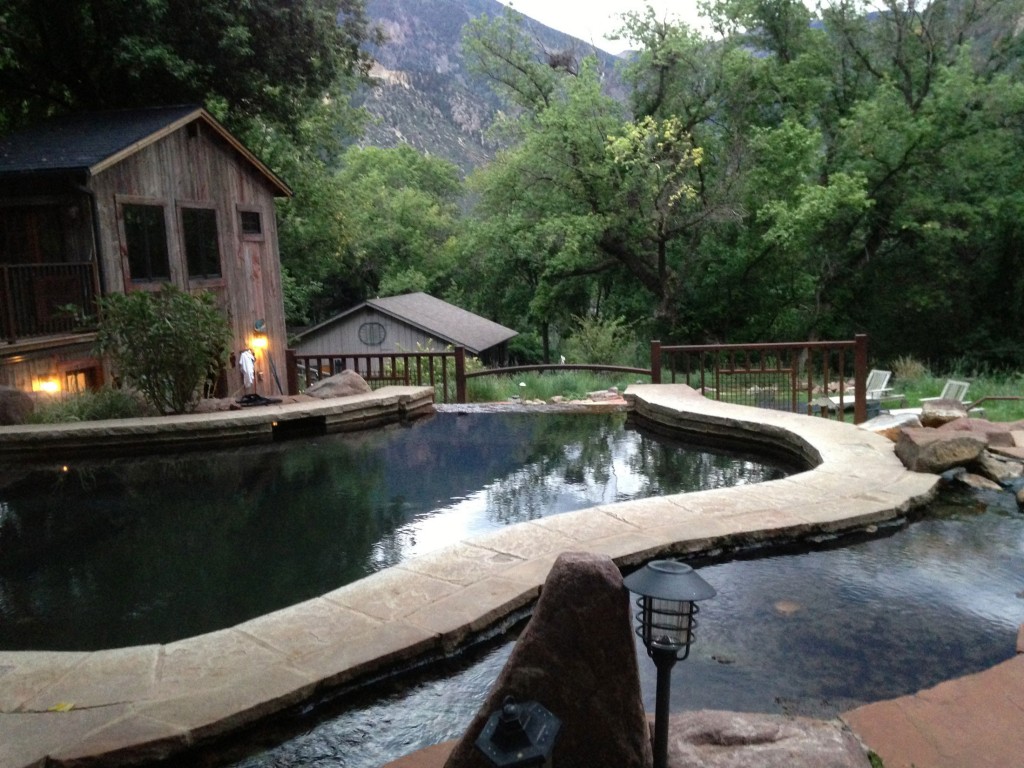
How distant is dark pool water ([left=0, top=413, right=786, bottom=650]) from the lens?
4.16 meters

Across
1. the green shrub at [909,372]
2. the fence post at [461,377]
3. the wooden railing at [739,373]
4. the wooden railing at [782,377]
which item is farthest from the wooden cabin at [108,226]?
the green shrub at [909,372]

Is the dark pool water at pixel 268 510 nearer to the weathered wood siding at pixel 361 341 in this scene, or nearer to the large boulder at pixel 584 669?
the large boulder at pixel 584 669

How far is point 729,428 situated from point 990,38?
23.8m

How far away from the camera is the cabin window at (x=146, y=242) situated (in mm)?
11859

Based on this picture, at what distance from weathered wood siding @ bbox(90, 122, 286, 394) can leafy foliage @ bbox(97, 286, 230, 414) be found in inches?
85.7

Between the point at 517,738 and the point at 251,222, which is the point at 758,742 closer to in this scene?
the point at 517,738

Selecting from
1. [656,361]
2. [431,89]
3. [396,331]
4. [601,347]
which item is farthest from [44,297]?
[431,89]

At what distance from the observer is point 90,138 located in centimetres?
1162

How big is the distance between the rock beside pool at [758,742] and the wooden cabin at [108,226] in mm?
9056

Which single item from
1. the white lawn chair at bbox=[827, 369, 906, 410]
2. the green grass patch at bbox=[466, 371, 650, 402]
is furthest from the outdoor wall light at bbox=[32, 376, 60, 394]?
the white lawn chair at bbox=[827, 369, 906, 410]

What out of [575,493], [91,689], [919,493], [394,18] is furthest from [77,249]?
[394,18]

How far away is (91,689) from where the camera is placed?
118 inches

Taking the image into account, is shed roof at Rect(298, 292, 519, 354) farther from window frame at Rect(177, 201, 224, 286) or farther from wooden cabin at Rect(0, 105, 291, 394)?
window frame at Rect(177, 201, 224, 286)

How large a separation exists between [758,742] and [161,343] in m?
8.13
